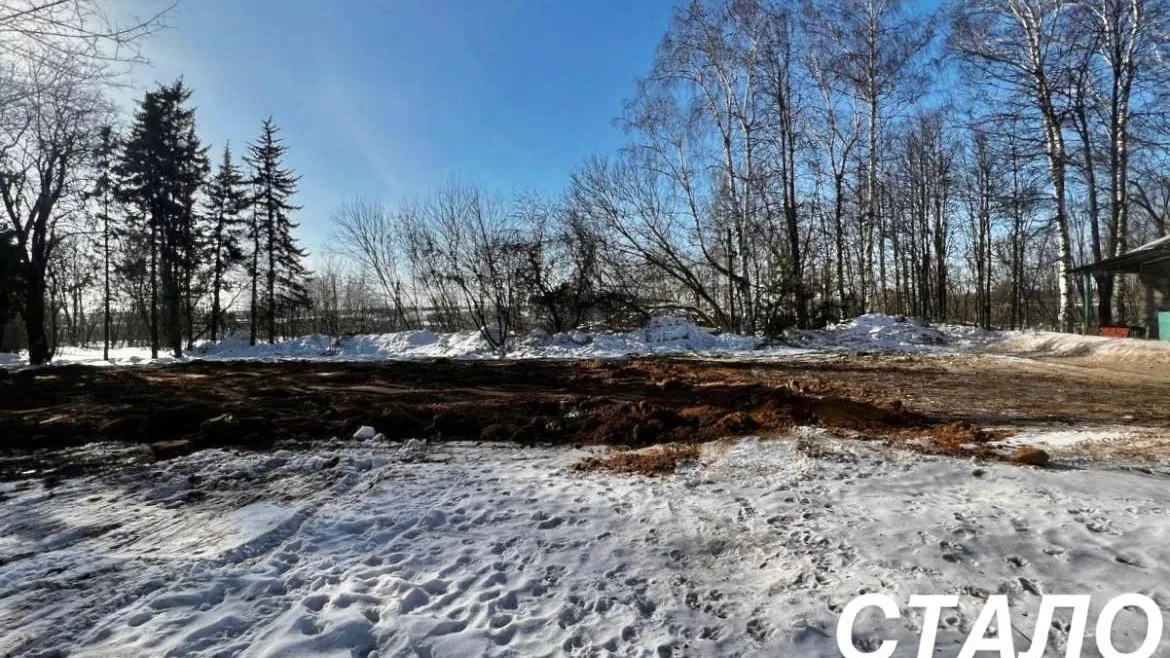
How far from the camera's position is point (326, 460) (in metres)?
5.26

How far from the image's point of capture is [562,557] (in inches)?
130

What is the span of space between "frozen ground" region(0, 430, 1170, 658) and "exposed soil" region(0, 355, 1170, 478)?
1.31 meters

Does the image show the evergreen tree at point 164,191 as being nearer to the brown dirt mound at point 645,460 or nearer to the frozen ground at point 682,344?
the frozen ground at point 682,344

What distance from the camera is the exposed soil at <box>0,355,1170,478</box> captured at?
20.2 ft

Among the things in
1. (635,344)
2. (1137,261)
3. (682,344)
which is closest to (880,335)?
(682,344)

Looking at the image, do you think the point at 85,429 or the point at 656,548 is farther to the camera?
the point at 85,429

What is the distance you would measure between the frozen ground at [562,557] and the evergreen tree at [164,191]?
25601 mm

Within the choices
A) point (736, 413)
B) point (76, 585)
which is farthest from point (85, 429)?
point (736, 413)

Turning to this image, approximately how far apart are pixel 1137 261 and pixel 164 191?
3665 centimetres

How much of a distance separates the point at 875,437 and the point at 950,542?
243 centimetres

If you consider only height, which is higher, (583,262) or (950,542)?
(583,262)

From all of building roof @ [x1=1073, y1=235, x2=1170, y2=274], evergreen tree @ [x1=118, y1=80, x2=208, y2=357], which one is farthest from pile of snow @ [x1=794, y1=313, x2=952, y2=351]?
evergreen tree @ [x1=118, y1=80, x2=208, y2=357]

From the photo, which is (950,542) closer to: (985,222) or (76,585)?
(76,585)

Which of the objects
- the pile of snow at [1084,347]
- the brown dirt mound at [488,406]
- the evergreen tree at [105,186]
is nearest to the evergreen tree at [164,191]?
the evergreen tree at [105,186]
